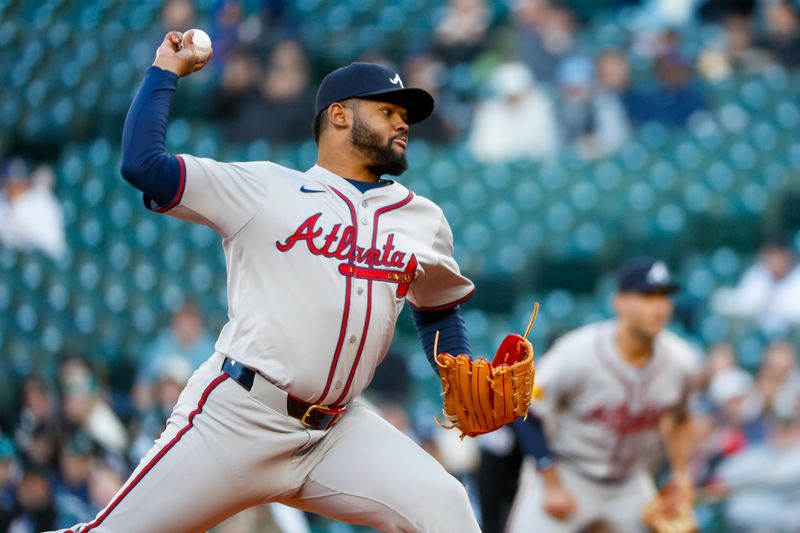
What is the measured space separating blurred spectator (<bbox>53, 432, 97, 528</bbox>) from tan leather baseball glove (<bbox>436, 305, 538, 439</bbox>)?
3544 millimetres

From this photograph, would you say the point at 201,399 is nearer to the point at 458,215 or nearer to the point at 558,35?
the point at 458,215

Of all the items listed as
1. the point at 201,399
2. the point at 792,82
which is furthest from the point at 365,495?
the point at 792,82

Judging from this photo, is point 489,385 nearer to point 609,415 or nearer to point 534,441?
point 534,441

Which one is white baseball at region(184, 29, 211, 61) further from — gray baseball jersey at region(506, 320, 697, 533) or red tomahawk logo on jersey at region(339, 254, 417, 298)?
gray baseball jersey at region(506, 320, 697, 533)

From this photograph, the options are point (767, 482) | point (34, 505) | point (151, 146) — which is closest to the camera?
point (151, 146)

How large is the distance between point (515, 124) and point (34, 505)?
440 centimetres

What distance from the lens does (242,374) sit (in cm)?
331

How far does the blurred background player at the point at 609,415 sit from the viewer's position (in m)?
5.13

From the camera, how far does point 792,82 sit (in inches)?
368

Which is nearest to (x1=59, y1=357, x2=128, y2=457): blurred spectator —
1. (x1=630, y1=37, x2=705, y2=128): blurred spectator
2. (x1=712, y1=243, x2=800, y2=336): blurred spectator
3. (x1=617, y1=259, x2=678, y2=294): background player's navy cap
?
(x1=617, y1=259, x2=678, y2=294): background player's navy cap

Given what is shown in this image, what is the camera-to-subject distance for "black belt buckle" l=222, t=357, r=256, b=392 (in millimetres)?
3301

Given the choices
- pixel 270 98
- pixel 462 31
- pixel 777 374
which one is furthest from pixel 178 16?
pixel 777 374

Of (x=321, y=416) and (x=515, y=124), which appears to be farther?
(x=515, y=124)

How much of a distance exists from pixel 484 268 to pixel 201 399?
18.3 ft
